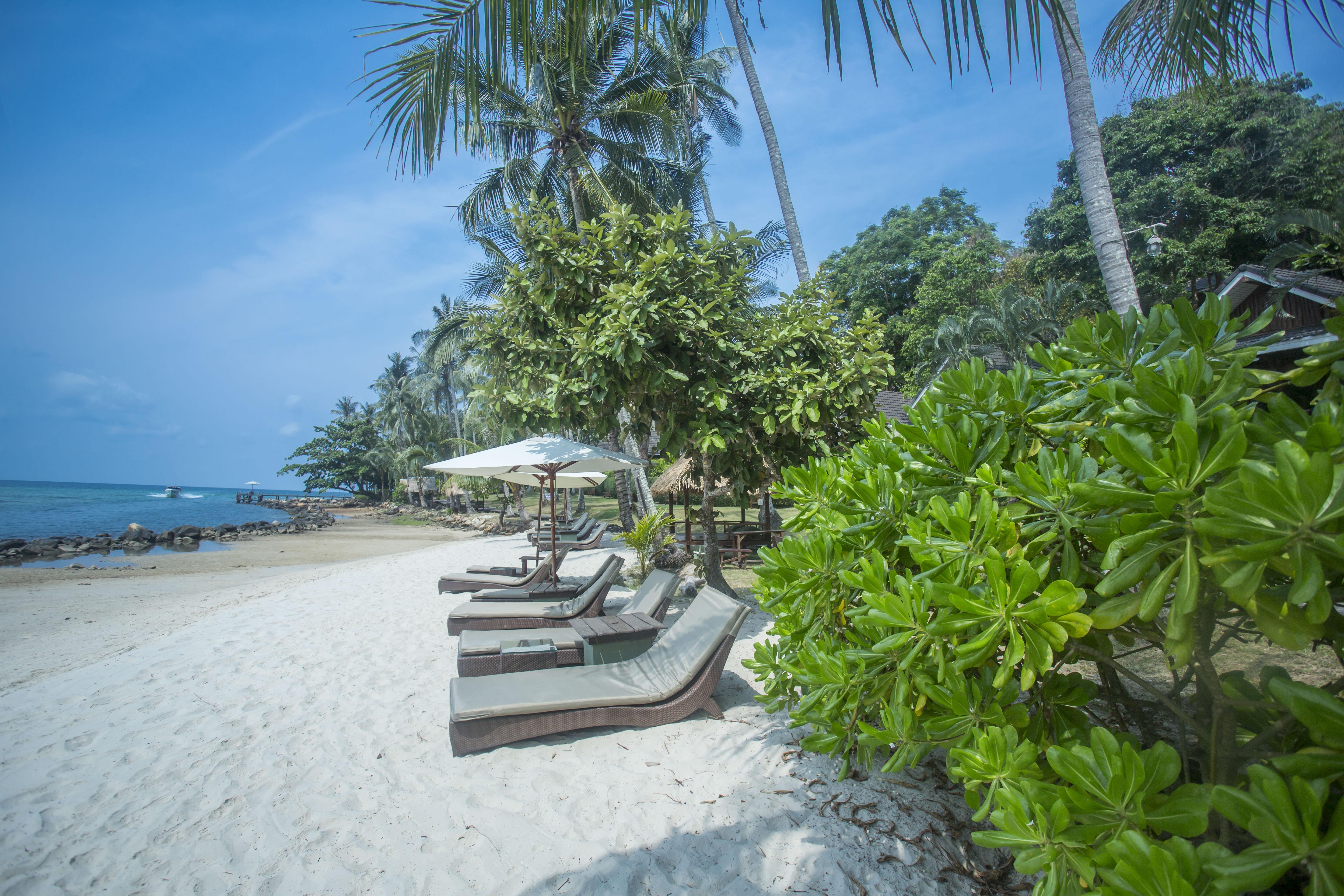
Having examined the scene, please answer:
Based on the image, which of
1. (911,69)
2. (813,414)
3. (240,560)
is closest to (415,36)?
(911,69)

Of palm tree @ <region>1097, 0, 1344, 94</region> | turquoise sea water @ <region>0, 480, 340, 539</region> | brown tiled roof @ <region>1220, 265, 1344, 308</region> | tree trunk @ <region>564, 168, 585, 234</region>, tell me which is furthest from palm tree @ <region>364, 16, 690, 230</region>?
turquoise sea water @ <region>0, 480, 340, 539</region>

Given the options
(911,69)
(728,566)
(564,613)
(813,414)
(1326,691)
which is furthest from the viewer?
(728,566)

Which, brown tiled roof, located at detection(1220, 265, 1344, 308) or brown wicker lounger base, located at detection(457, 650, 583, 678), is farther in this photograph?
brown tiled roof, located at detection(1220, 265, 1344, 308)

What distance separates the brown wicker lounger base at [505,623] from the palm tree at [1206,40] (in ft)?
19.0

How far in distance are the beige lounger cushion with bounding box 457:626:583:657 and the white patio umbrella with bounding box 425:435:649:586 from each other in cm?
207

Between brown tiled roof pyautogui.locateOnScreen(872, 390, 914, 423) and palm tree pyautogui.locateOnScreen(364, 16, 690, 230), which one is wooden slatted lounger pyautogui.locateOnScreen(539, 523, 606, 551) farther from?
brown tiled roof pyautogui.locateOnScreen(872, 390, 914, 423)

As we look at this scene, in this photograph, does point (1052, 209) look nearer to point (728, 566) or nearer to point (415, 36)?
point (728, 566)

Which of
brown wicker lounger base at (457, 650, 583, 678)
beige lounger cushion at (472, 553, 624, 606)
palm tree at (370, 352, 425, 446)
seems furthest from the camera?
palm tree at (370, 352, 425, 446)

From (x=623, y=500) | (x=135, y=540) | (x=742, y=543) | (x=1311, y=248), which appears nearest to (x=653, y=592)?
(x=742, y=543)

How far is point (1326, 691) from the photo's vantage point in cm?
133

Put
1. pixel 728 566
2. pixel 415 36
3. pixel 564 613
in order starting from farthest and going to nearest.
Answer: pixel 728 566 → pixel 564 613 → pixel 415 36

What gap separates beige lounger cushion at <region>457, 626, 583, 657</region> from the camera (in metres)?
4.66

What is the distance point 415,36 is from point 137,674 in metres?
5.77

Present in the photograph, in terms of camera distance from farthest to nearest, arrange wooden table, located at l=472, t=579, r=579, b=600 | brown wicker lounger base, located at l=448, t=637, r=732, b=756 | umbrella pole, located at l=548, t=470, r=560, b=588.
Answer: umbrella pole, located at l=548, t=470, r=560, b=588 < wooden table, located at l=472, t=579, r=579, b=600 < brown wicker lounger base, located at l=448, t=637, r=732, b=756
